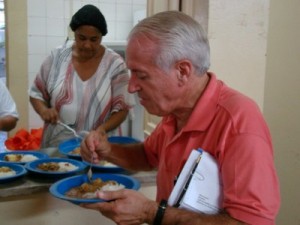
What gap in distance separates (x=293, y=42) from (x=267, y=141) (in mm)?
1541

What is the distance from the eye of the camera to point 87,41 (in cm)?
199

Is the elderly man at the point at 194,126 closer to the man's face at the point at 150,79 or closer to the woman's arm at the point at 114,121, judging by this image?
the man's face at the point at 150,79

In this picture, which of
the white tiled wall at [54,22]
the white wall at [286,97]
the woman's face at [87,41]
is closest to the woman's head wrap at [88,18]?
the woman's face at [87,41]

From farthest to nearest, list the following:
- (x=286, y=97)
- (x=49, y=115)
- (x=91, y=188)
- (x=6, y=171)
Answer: (x=286, y=97)
(x=49, y=115)
(x=6, y=171)
(x=91, y=188)

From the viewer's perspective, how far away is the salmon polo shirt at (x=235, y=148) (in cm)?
89

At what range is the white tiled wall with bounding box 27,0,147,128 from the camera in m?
2.86

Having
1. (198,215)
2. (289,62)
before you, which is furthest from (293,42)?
(198,215)

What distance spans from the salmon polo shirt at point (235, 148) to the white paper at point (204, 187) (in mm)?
22

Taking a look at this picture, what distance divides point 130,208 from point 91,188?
34 cm

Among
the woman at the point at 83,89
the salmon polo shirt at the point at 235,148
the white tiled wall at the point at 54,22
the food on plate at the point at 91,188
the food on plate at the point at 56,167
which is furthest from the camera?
the white tiled wall at the point at 54,22

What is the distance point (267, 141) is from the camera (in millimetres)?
938

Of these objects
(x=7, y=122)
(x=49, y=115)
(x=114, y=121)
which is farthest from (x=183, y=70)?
(x=7, y=122)

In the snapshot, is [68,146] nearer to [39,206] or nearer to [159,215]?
[39,206]

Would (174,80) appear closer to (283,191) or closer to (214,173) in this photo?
(214,173)
